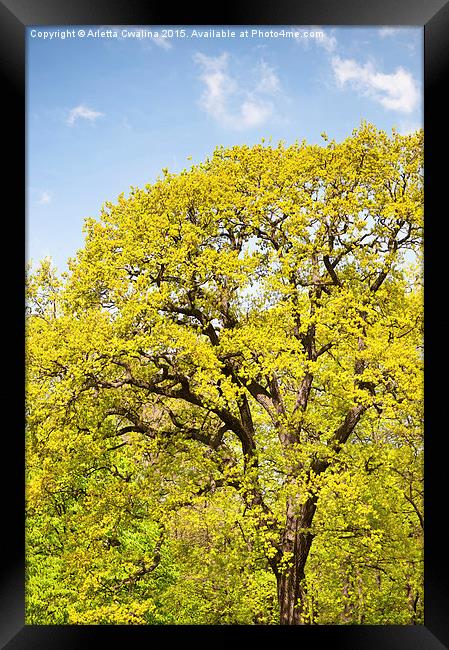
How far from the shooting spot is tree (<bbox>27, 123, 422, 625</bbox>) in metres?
3.04

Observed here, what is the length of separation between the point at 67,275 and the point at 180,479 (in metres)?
1.28

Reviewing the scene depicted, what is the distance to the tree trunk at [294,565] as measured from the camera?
3.24 m

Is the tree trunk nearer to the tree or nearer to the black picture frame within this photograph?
the tree

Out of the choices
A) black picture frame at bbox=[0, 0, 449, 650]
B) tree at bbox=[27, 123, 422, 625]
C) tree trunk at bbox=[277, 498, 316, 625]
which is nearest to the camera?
black picture frame at bbox=[0, 0, 449, 650]

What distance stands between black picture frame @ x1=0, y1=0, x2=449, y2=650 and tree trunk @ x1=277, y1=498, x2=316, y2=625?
983 millimetres

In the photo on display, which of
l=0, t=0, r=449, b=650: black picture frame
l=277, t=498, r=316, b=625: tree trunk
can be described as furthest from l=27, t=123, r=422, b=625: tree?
l=0, t=0, r=449, b=650: black picture frame

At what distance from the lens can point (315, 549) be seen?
3314 mm

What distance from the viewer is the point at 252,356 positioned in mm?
3248
